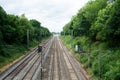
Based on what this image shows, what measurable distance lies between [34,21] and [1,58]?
11259 cm

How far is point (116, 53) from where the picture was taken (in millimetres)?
43500

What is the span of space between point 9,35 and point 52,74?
31526 millimetres

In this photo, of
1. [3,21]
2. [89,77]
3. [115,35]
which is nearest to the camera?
[89,77]

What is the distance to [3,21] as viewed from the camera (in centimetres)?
7312

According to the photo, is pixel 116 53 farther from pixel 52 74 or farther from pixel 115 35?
pixel 52 74

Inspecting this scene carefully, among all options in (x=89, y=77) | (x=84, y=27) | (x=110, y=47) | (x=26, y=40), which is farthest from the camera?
(x=26, y=40)

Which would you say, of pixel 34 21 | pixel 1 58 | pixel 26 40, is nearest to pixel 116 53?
pixel 1 58

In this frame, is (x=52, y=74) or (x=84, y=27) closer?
(x=52, y=74)

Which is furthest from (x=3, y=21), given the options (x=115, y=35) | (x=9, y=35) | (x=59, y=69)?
(x=115, y=35)

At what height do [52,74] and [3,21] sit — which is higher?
[3,21]

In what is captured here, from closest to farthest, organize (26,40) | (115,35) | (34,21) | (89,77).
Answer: (89,77) → (115,35) → (26,40) → (34,21)

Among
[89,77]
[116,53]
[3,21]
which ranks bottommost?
[89,77]

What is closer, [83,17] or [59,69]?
[59,69]

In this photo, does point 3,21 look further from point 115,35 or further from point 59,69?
point 115,35
